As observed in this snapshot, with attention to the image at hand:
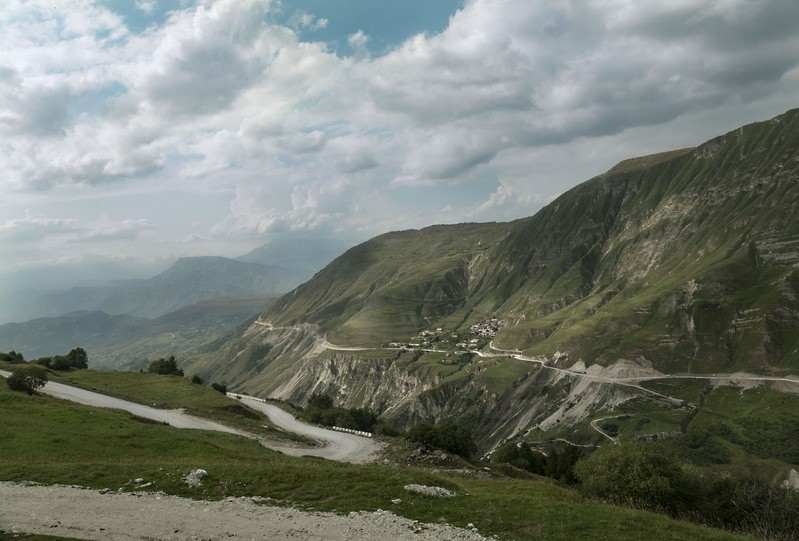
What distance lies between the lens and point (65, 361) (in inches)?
4542

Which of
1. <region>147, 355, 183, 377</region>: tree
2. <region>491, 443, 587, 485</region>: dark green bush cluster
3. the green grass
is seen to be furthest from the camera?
<region>147, 355, 183, 377</region>: tree

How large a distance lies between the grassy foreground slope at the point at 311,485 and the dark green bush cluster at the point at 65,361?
85.0 metres

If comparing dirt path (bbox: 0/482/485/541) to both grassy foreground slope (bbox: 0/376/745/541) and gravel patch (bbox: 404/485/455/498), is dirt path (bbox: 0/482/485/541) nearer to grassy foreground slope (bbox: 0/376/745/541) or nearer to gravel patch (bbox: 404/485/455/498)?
grassy foreground slope (bbox: 0/376/745/541)

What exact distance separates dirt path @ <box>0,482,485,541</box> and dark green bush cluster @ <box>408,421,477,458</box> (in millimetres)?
43557

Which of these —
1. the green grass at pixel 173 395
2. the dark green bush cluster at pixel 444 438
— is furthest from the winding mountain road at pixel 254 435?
→ the dark green bush cluster at pixel 444 438

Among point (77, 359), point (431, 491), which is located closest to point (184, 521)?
point (431, 491)

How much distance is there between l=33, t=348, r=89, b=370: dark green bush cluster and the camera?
11250 cm

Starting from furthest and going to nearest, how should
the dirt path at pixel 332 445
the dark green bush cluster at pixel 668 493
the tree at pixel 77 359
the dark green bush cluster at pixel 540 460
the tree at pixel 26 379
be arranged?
the tree at pixel 77 359 < the dark green bush cluster at pixel 540 460 < the tree at pixel 26 379 < the dirt path at pixel 332 445 < the dark green bush cluster at pixel 668 493

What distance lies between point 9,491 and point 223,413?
55767 millimetres

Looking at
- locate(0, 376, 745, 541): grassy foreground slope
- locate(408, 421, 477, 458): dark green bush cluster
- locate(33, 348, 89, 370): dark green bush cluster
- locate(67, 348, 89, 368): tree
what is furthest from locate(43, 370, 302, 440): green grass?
locate(0, 376, 745, 541): grassy foreground slope

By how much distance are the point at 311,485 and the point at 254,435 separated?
42852 millimetres

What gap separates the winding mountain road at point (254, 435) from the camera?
60.9 metres

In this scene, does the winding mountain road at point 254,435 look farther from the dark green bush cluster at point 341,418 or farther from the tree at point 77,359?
the tree at point 77,359

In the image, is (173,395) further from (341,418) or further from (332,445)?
(332,445)
